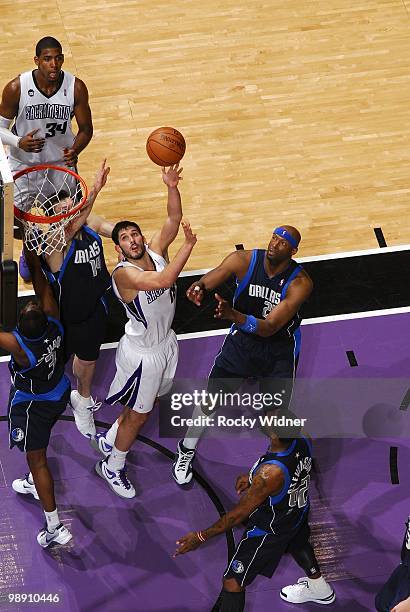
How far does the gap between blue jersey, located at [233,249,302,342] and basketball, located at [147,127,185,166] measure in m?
0.98

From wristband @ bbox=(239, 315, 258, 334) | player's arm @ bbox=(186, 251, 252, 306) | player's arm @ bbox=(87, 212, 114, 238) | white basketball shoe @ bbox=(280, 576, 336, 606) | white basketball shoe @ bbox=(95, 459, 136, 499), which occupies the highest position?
player's arm @ bbox=(87, 212, 114, 238)

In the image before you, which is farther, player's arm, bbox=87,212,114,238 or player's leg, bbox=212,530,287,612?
player's arm, bbox=87,212,114,238

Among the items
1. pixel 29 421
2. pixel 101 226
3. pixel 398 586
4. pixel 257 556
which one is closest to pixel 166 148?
pixel 101 226

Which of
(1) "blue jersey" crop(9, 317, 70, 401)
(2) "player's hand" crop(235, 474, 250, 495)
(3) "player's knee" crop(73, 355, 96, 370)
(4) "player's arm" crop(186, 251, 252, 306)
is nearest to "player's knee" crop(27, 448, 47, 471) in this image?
(1) "blue jersey" crop(9, 317, 70, 401)

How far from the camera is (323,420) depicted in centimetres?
806

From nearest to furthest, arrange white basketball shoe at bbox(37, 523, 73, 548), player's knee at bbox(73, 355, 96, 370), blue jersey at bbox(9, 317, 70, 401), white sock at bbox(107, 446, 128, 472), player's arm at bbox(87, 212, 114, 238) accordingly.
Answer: blue jersey at bbox(9, 317, 70, 401) → white basketball shoe at bbox(37, 523, 73, 548) → white sock at bbox(107, 446, 128, 472) → player's knee at bbox(73, 355, 96, 370) → player's arm at bbox(87, 212, 114, 238)

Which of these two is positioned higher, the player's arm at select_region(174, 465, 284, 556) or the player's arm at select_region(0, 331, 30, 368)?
the player's arm at select_region(0, 331, 30, 368)

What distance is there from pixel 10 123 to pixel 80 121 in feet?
1.71

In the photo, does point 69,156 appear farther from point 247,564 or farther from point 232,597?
point 232,597

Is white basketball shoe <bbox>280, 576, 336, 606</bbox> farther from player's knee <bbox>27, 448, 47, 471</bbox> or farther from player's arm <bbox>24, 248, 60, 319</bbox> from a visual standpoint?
player's arm <bbox>24, 248, 60, 319</bbox>

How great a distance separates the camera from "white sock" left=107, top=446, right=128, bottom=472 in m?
7.41

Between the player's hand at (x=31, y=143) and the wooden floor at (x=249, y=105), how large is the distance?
4.95ft

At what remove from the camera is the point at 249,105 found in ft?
33.5

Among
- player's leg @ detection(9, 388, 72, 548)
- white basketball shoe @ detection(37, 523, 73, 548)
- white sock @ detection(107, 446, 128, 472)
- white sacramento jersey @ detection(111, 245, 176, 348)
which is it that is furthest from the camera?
white sock @ detection(107, 446, 128, 472)
